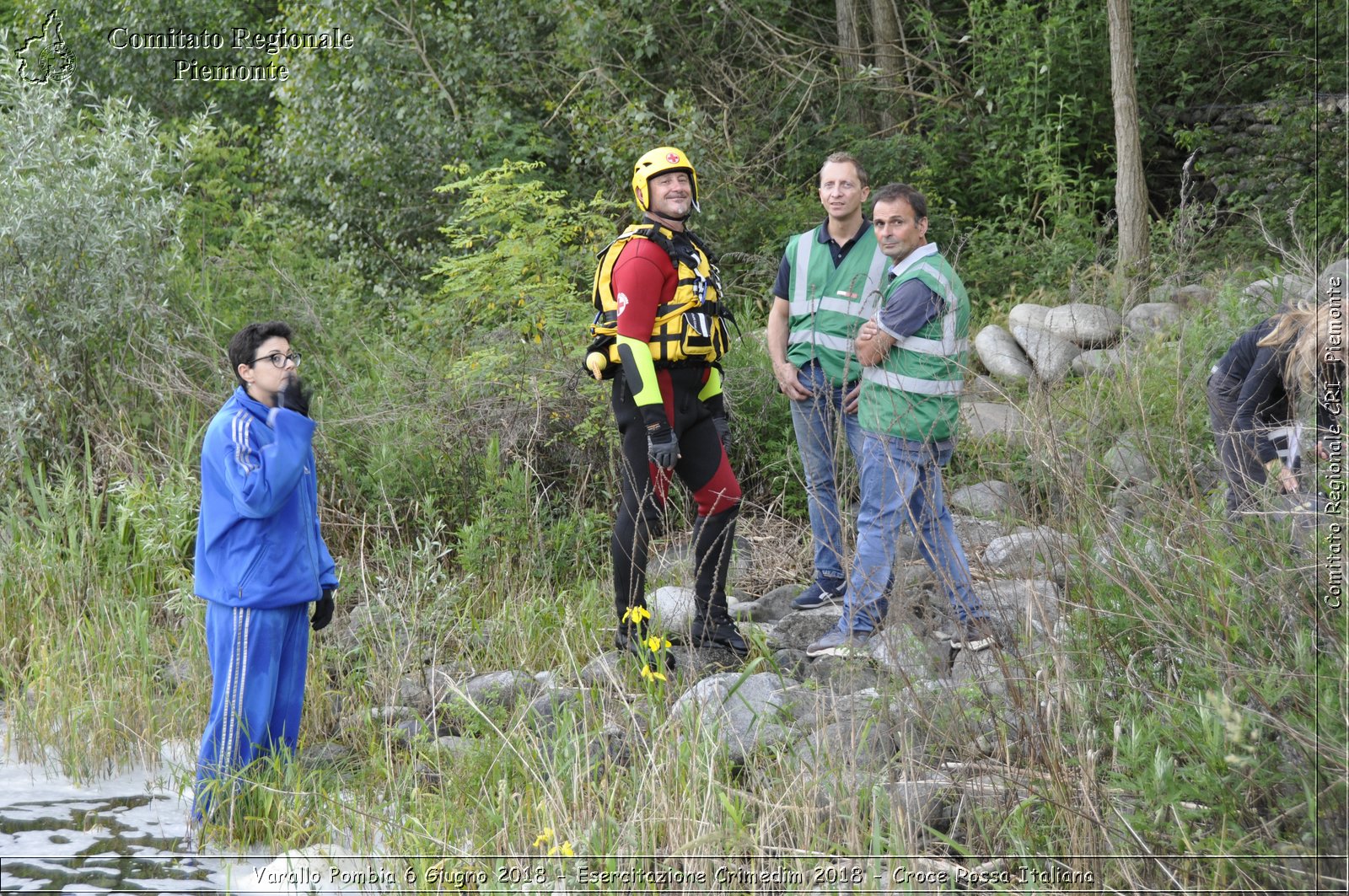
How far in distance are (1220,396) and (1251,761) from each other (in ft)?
7.21

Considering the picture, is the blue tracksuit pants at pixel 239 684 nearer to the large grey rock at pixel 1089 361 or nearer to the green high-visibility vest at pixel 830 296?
the green high-visibility vest at pixel 830 296

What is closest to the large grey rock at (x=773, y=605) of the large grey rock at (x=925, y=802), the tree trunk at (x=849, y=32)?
the large grey rock at (x=925, y=802)

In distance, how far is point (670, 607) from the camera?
5.75 meters

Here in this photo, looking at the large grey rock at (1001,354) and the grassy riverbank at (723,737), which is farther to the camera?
the large grey rock at (1001,354)

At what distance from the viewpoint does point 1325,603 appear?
3.43 m

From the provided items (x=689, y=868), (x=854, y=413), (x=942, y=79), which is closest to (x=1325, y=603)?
Answer: (x=689, y=868)

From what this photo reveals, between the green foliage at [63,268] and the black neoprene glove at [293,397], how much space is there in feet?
11.9

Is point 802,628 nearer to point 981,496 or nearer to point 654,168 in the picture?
point 981,496

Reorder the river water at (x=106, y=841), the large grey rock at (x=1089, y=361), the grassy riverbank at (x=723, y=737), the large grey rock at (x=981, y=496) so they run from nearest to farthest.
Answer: the grassy riverbank at (x=723, y=737)
the river water at (x=106, y=841)
the large grey rock at (x=981, y=496)
the large grey rock at (x=1089, y=361)

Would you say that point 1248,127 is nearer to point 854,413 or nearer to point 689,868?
point 854,413

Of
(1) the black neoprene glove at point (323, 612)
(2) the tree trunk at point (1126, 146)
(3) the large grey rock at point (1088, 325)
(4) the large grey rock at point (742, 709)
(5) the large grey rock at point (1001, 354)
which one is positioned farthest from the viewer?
(2) the tree trunk at point (1126, 146)

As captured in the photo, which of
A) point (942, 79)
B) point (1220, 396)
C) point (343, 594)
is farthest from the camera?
point (942, 79)

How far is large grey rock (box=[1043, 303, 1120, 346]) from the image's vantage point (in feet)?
27.9

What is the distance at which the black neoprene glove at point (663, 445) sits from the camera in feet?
16.4
